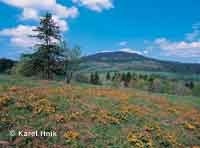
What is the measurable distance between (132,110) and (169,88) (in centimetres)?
8413

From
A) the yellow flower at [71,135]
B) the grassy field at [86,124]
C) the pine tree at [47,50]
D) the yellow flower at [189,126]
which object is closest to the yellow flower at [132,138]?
the grassy field at [86,124]

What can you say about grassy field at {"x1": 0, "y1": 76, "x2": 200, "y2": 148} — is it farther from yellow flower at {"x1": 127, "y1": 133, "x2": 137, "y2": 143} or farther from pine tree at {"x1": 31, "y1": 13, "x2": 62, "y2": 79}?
pine tree at {"x1": 31, "y1": 13, "x2": 62, "y2": 79}

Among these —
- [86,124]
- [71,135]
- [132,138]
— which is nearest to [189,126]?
[132,138]

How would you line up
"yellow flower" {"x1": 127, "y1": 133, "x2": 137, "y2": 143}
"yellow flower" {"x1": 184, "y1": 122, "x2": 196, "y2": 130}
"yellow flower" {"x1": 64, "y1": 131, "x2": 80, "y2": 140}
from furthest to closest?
"yellow flower" {"x1": 184, "y1": 122, "x2": 196, "y2": 130} → "yellow flower" {"x1": 127, "y1": 133, "x2": 137, "y2": 143} → "yellow flower" {"x1": 64, "y1": 131, "x2": 80, "y2": 140}

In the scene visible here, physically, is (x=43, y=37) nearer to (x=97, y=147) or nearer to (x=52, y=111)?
(x=52, y=111)

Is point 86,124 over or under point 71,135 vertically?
over

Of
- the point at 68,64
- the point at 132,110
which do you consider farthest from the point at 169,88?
the point at 132,110

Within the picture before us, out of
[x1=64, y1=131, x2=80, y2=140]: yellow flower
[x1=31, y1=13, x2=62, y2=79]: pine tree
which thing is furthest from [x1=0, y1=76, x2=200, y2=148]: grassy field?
[x1=31, y1=13, x2=62, y2=79]: pine tree

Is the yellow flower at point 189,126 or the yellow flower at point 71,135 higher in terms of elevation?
the yellow flower at point 71,135

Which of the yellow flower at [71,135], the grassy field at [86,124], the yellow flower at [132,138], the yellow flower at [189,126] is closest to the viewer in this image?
the grassy field at [86,124]

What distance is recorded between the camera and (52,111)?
536 inches

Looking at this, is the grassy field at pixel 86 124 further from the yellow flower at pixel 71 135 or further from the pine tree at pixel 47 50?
the pine tree at pixel 47 50

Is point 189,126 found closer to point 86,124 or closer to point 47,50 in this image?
point 86,124

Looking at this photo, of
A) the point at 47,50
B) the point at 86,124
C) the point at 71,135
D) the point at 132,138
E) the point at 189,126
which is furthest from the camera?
the point at 47,50
